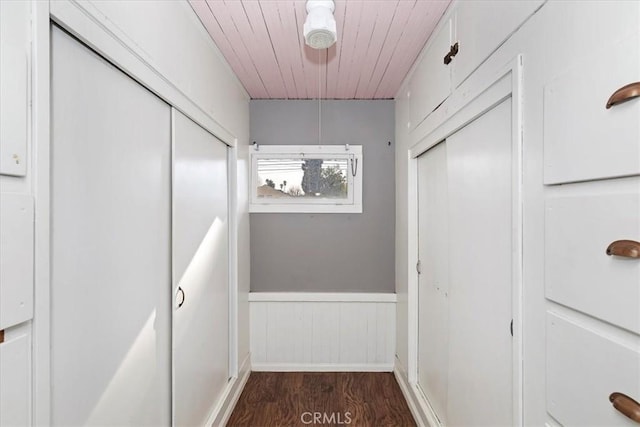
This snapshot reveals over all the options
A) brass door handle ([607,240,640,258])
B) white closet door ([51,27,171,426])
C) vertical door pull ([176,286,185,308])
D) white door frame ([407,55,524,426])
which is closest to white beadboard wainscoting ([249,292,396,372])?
white door frame ([407,55,524,426])

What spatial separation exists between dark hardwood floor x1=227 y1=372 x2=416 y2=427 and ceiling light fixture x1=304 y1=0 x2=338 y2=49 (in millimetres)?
2360

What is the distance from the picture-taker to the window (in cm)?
309

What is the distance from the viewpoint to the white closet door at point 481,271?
4.26ft

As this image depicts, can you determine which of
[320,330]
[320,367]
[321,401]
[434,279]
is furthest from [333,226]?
[321,401]

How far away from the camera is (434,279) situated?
220cm

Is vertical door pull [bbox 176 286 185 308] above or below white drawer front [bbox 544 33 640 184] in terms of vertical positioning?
below

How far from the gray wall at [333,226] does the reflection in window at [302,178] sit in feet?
0.59

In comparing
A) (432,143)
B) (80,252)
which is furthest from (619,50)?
(80,252)

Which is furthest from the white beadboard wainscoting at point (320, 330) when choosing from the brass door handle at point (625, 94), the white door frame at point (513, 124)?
the brass door handle at point (625, 94)

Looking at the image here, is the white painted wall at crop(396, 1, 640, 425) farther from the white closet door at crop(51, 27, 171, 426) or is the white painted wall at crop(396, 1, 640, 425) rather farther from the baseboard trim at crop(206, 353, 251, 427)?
the baseboard trim at crop(206, 353, 251, 427)

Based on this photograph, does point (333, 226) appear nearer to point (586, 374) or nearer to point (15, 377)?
point (586, 374)

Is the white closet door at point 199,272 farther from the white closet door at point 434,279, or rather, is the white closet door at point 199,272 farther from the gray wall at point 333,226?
the white closet door at point 434,279

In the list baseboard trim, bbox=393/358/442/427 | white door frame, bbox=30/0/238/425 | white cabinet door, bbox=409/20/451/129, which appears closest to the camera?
white door frame, bbox=30/0/238/425

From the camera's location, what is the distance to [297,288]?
3.12m
